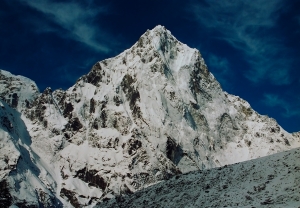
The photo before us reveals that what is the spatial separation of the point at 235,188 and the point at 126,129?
117516 millimetres

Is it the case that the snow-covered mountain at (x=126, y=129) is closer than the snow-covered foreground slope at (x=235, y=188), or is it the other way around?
the snow-covered foreground slope at (x=235, y=188)

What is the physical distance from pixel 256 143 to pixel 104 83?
6594 cm

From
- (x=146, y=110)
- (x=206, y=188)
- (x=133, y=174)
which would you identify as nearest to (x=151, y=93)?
(x=146, y=110)

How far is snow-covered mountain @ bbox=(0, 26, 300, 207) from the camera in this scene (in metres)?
143

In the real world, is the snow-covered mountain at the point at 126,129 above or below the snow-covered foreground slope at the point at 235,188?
above

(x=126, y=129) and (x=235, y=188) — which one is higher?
(x=126, y=129)

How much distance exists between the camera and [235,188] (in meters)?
42.6

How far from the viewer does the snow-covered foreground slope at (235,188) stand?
3747cm

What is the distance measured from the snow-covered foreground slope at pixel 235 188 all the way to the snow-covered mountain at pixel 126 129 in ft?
274

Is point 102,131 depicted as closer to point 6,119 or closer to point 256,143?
point 6,119

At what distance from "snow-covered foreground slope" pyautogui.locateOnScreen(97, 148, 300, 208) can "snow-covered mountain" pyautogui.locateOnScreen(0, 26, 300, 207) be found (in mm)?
83546

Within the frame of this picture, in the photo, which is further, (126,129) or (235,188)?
(126,129)

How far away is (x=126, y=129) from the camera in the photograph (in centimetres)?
15888

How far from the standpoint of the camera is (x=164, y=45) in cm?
18012
